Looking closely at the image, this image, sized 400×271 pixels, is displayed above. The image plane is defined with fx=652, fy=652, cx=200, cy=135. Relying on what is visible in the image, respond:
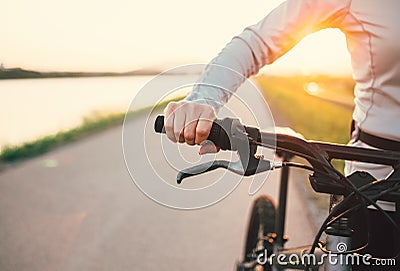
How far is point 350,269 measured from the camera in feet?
5.70

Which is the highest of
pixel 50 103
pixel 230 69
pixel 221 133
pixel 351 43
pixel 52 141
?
pixel 50 103

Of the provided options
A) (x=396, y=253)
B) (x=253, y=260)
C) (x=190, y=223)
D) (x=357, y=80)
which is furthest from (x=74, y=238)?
(x=396, y=253)

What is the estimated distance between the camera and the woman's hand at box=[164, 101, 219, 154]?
1.56m

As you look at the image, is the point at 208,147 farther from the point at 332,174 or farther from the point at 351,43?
the point at 351,43

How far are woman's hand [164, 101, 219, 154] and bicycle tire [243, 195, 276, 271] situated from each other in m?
1.92

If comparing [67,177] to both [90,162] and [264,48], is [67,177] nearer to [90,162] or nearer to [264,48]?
[90,162]

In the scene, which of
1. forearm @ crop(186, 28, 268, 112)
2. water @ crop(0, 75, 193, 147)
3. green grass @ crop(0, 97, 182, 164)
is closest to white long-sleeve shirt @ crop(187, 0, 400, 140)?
forearm @ crop(186, 28, 268, 112)

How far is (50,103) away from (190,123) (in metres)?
16.0

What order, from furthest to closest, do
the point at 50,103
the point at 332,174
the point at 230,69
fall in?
the point at 50,103, the point at 230,69, the point at 332,174

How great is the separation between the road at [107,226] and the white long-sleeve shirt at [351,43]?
10.7 feet

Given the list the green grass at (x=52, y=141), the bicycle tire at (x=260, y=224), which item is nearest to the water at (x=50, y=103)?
the green grass at (x=52, y=141)

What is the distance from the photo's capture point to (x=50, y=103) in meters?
17.1

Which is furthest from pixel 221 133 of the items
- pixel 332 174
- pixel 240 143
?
pixel 332 174

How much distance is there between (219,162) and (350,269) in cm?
50
